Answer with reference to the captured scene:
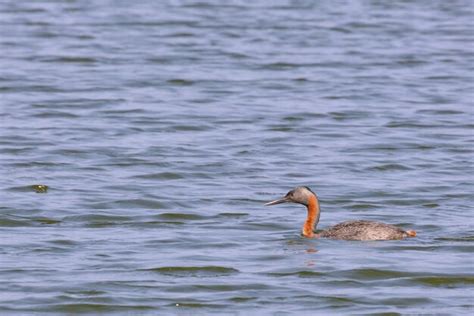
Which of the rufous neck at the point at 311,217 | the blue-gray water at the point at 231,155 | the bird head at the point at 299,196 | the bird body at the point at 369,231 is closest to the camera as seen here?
the blue-gray water at the point at 231,155

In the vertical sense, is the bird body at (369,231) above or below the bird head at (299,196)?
below

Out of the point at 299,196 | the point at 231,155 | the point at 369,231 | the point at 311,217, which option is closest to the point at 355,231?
the point at 369,231

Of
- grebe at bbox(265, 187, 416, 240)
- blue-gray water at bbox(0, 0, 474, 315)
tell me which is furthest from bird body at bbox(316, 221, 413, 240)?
blue-gray water at bbox(0, 0, 474, 315)

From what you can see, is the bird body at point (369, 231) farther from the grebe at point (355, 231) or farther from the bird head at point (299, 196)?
the bird head at point (299, 196)

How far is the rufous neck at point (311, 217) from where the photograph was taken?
15000 mm

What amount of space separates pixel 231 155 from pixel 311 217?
16.5 ft

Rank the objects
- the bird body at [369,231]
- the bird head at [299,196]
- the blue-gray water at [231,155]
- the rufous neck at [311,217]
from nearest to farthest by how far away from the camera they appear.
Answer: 1. the blue-gray water at [231,155]
2. the bird body at [369,231]
3. the rufous neck at [311,217]
4. the bird head at [299,196]

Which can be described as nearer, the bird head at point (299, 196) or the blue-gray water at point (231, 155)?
the blue-gray water at point (231, 155)

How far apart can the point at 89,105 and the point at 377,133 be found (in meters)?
4.86

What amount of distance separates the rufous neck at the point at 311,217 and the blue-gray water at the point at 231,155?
0.13m

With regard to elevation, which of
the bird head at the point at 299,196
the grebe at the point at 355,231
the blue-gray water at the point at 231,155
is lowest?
the blue-gray water at the point at 231,155

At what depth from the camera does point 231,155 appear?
65.8 feet

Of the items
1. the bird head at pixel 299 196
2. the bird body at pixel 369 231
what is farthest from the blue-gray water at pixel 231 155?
the bird head at pixel 299 196

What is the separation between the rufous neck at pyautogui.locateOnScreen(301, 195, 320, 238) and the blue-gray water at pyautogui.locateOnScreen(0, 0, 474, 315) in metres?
0.13
